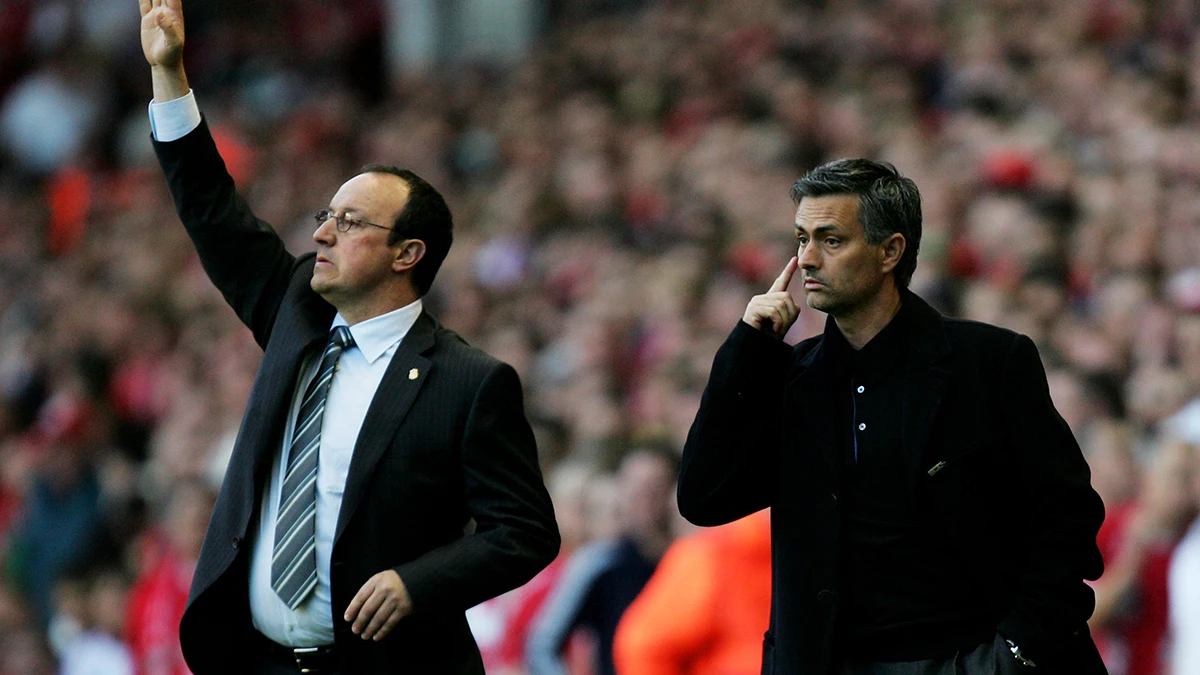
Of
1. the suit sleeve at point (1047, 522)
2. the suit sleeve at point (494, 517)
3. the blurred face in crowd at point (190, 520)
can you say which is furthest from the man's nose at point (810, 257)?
the blurred face in crowd at point (190, 520)

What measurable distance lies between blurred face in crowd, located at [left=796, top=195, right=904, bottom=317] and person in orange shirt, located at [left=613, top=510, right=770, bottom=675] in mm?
2042

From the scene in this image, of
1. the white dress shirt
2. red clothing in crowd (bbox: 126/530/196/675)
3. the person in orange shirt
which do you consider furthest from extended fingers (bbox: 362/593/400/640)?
red clothing in crowd (bbox: 126/530/196/675)

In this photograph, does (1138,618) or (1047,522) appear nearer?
(1047,522)

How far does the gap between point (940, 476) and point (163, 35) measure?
2.16 m

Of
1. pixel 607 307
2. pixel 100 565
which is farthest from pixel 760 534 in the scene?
pixel 100 565

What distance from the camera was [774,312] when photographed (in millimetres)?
4527

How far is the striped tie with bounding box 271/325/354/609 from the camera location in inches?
183

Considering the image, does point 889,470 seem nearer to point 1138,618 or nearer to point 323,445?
point 323,445

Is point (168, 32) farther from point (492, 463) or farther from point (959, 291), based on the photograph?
point (959, 291)

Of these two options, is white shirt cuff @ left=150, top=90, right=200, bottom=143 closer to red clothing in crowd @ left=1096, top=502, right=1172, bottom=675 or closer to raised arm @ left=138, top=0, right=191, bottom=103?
raised arm @ left=138, top=0, right=191, bottom=103

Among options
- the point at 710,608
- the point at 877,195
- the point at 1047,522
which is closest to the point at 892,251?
the point at 877,195

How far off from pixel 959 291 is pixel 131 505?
14.7 ft

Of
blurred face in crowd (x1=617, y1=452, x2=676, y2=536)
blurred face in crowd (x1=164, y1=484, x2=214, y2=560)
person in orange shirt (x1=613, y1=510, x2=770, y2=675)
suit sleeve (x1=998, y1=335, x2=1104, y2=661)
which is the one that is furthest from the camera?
blurred face in crowd (x1=164, y1=484, x2=214, y2=560)

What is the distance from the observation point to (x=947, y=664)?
4.28 meters
